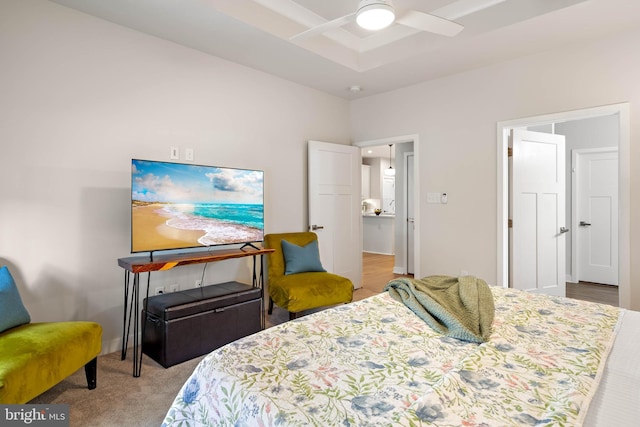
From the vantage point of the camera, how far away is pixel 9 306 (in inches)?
81.4

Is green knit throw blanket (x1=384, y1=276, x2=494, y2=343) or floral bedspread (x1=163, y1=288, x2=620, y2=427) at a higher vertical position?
Result: green knit throw blanket (x1=384, y1=276, x2=494, y2=343)

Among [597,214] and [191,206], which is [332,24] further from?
[597,214]

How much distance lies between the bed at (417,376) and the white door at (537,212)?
89.5 inches

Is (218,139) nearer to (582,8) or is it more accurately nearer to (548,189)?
(582,8)

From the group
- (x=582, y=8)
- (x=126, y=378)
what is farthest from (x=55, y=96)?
(x=582, y=8)

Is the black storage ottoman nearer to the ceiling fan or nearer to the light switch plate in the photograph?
the ceiling fan

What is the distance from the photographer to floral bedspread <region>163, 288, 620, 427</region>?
0.92 meters

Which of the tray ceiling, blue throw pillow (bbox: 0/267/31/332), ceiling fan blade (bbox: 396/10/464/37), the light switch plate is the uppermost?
the tray ceiling

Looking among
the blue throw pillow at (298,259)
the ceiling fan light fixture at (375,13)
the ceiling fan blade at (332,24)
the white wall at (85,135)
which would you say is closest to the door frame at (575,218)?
the blue throw pillow at (298,259)

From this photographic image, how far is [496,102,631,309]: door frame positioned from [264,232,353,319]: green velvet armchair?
1684 millimetres

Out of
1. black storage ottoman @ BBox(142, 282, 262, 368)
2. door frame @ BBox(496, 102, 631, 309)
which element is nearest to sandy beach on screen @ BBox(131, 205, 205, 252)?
black storage ottoman @ BBox(142, 282, 262, 368)

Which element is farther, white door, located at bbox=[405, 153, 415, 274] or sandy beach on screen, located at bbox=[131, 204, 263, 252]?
white door, located at bbox=[405, 153, 415, 274]

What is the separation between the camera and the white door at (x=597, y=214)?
4.85 m

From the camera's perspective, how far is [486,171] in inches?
148
